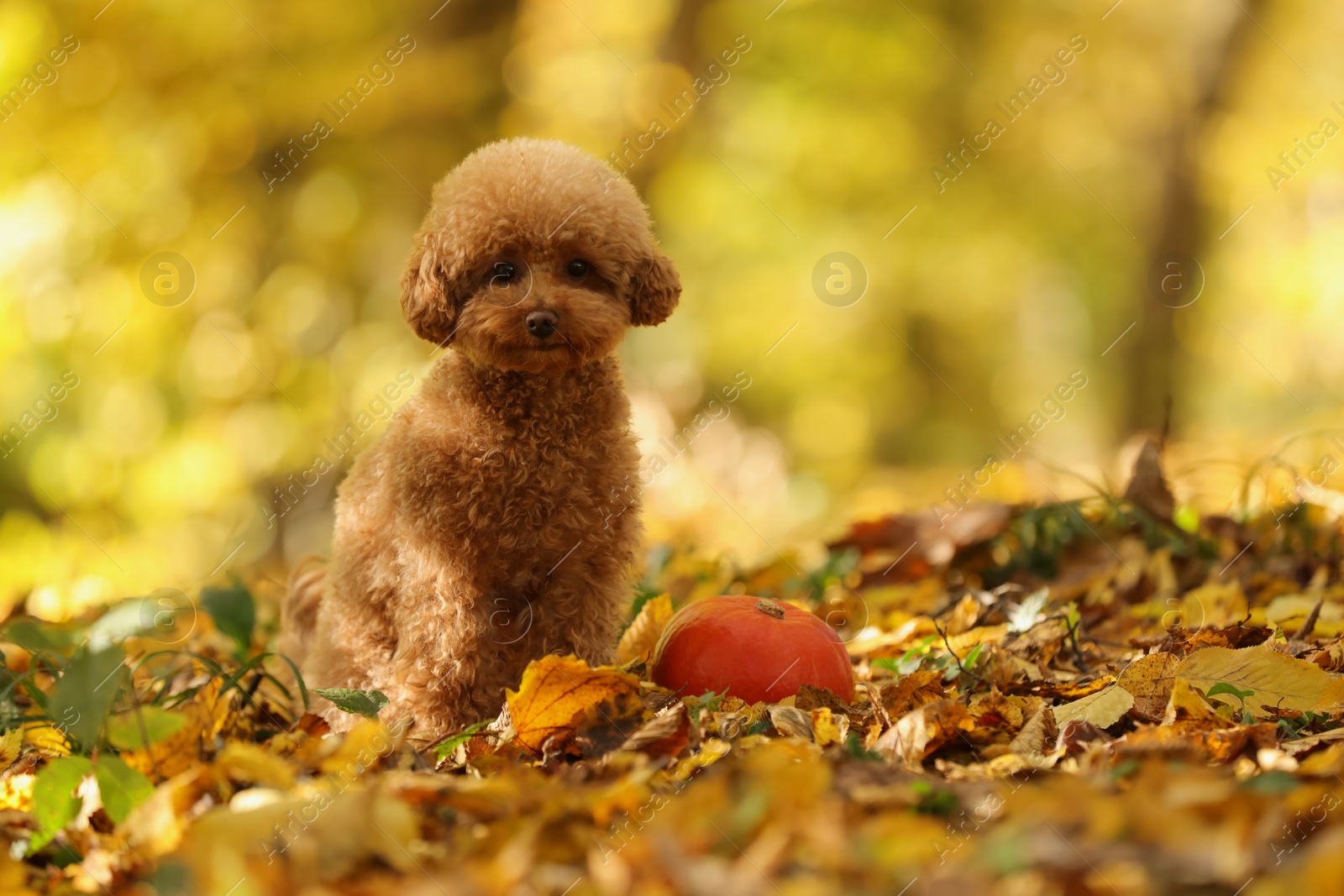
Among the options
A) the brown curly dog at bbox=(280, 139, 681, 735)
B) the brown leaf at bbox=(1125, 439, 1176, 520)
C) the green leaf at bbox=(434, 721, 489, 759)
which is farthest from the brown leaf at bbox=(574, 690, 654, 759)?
the brown leaf at bbox=(1125, 439, 1176, 520)

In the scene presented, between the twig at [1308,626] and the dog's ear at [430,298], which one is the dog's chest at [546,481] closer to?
the dog's ear at [430,298]

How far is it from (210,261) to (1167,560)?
266 inches

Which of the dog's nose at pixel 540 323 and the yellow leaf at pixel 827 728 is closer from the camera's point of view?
the yellow leaf at pixel 827 728

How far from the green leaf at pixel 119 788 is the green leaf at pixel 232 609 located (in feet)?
3.58

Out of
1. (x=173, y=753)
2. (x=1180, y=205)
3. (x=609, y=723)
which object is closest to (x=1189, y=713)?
(x=609, y=723)

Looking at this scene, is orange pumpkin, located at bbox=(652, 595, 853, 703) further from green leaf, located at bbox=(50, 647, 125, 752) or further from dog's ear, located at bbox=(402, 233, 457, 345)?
green leaf, located at bbox=(50, 647, 125, 752)

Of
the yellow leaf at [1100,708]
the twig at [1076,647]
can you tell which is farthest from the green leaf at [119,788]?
the twig at [1076,647]

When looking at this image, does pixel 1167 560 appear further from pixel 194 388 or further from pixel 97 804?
pixel 194 388

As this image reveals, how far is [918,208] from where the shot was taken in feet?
52.2

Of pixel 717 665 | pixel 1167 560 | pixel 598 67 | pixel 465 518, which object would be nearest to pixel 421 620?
pixel 465 518

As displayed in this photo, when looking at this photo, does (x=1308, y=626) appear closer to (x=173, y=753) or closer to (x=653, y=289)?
(x=653, y=289)

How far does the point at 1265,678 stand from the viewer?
263 cm

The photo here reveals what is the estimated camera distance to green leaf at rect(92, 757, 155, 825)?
2.05 meters

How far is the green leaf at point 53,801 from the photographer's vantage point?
6.74 ft
